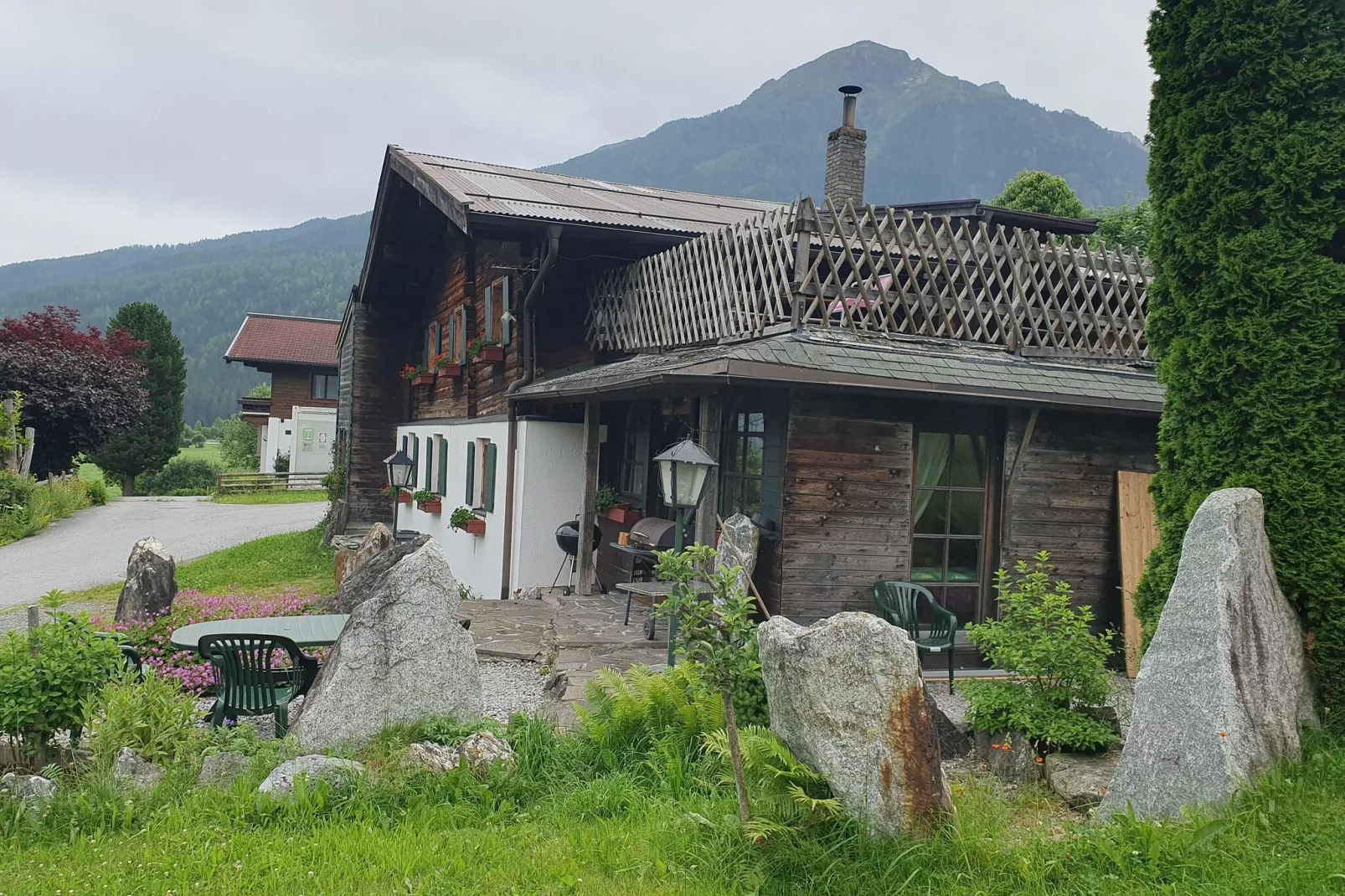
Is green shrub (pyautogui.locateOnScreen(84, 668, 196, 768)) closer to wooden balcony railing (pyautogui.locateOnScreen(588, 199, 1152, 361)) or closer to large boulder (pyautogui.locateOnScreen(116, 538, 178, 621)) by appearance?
large boulder (pyautogui.locateOnScreen(116, 538, 178, 621))

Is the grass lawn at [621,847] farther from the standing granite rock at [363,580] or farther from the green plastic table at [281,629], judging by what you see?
the standing granite rock at [363,580]

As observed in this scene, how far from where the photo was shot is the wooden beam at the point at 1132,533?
27.6 ft

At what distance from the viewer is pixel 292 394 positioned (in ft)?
138

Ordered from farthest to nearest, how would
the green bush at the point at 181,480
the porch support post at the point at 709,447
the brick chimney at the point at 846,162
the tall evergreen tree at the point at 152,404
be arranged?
the green bush at the point at 181,480, the tall evergreen tree at the point at 152,404, the brick chimney at the point at 846,162, the porch support post at the point at 709,447

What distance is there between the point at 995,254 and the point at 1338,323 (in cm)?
373

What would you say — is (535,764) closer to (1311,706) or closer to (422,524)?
(1311,706)

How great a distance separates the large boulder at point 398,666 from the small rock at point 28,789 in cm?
125

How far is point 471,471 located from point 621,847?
1082 centimetres

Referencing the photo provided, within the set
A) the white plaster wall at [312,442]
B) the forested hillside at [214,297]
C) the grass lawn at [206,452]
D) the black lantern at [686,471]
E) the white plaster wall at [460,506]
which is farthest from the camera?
the forested hillside at [214,297]

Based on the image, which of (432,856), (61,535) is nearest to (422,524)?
(61,535)

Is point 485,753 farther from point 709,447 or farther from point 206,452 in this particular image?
point 206,452

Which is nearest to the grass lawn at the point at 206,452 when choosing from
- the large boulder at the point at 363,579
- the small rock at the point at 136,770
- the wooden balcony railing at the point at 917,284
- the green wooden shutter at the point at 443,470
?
the green wooden shutter at the point at 443,470

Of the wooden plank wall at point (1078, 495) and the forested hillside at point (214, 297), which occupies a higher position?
the forested hillside at point (214, 297)

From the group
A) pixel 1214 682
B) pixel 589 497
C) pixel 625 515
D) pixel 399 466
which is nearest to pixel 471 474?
pixel 399 466
